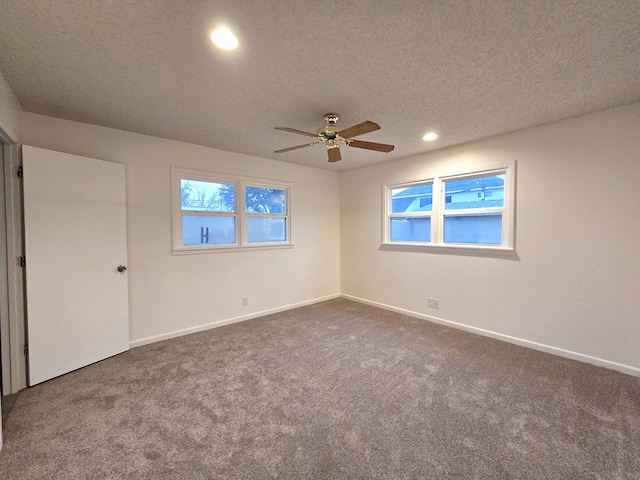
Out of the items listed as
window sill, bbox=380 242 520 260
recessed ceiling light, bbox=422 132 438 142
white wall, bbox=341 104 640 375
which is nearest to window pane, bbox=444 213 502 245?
window sill, bbox=380 242 520 260

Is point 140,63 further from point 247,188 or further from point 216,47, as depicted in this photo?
point 247,188

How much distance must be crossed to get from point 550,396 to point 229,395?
257 cm

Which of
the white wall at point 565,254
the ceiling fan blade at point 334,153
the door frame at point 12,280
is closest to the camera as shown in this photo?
the door frame at point 12,280

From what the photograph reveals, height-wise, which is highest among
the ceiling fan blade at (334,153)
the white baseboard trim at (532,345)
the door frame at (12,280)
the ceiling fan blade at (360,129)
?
the ceiling fan blade at (360,129)

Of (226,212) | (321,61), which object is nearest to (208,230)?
(226,212)

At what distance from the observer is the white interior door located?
7.73 ft

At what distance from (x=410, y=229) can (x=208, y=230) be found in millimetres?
3001

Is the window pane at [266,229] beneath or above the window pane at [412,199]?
beneath

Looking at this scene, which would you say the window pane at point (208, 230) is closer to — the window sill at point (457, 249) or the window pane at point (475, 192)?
the window sill at point (457, 249)

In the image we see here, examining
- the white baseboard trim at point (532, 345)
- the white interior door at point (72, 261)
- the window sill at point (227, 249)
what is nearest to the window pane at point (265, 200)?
the window sill at point (227, 249)

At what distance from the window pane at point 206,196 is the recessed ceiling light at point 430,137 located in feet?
8.73

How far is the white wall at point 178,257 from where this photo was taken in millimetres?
2910

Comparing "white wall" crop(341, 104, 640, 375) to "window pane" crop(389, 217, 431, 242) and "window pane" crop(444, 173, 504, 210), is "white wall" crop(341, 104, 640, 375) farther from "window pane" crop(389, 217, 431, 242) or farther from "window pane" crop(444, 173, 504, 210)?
"window pane" crop(389, 217, 431, 242)

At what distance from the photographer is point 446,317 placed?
3.75 metres
